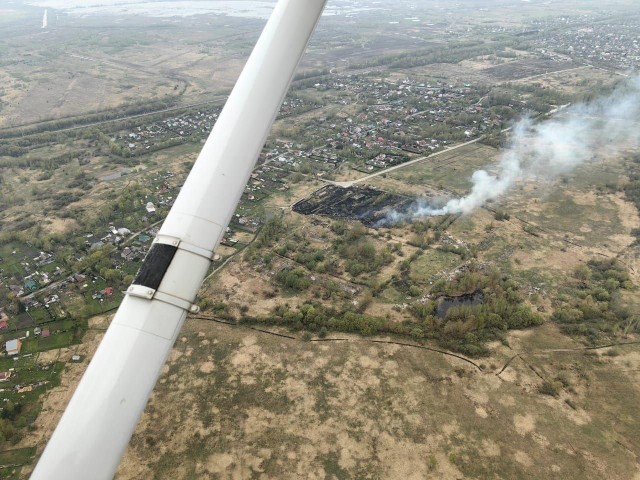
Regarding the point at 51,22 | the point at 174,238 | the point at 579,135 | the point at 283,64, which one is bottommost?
the point at 579,135

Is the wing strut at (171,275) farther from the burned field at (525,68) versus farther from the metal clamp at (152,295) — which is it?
the burned field at (525,68)

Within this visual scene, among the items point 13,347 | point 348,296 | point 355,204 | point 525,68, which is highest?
point 13,347

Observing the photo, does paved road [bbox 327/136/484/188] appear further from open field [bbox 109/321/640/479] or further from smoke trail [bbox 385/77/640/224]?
→ open field [bbox 109/321/640/479]

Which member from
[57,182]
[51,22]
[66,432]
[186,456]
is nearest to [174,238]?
[66,432]

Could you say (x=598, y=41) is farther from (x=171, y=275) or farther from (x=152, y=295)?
(x=152, y=295)

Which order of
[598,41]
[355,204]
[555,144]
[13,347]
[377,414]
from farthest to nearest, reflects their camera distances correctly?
[598,41]
[555,144]
[355,204]
[13,347]
[377,414]

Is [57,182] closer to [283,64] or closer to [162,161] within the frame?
[162,161]

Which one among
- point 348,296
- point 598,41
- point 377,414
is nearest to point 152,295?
point 377,414
